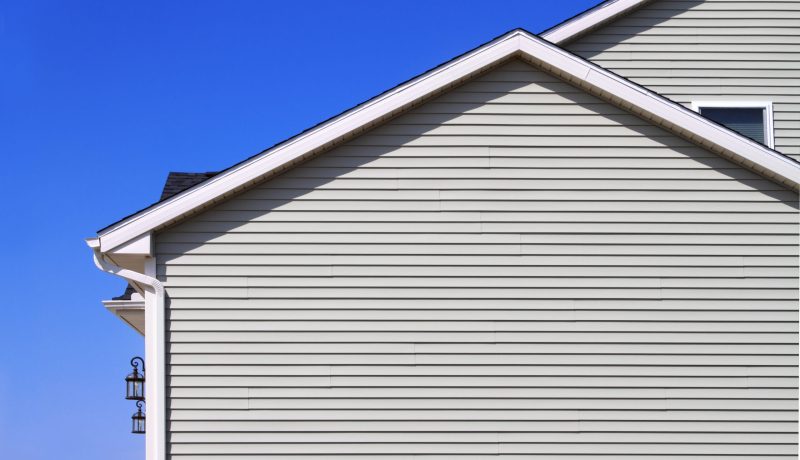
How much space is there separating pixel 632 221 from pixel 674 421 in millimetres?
2035

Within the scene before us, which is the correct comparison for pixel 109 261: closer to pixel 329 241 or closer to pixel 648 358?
pixel 329 241

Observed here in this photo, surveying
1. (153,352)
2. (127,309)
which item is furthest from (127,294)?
(153,352)

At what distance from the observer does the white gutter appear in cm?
970

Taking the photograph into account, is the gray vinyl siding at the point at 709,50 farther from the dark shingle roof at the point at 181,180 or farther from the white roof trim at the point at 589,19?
the dark shingle roof at the point at 181,180

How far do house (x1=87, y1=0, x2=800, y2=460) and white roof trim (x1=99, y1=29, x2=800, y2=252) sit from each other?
22mm

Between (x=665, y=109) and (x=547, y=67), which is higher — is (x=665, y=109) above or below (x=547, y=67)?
below

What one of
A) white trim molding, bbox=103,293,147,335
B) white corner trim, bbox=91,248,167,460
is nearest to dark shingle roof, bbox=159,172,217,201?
white trim molding, bbox=103,293,147,335

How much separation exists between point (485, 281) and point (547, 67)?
2263mm

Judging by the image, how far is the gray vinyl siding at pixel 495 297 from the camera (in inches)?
390

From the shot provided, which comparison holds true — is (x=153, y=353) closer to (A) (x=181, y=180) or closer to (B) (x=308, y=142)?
(B) (x=308, y=142)

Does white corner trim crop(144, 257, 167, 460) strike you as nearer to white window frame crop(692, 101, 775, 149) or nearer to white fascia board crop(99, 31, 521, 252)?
white fascia board crop(99, 31, 521, 252)

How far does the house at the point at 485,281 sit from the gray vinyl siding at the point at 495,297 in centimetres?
2

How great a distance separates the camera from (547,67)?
1026 centimetres

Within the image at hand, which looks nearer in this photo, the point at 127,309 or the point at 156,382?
the point at 156,382
